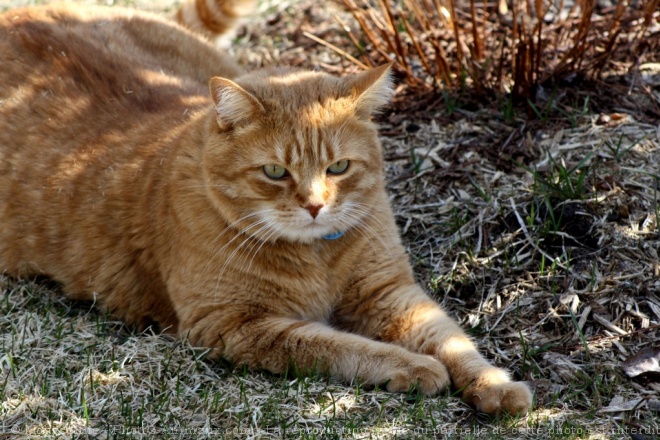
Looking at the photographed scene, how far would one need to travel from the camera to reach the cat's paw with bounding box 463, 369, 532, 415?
10.9 feet

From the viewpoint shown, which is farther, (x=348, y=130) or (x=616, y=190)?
(x=616, y=190)

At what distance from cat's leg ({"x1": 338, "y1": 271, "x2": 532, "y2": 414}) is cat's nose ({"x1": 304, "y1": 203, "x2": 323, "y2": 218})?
0.57m

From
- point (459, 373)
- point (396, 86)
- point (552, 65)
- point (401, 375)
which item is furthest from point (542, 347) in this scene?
point (396, 86)


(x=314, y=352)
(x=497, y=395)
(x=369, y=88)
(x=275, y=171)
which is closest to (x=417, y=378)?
(x=497, y=395)

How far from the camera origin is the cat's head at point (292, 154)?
3.55m

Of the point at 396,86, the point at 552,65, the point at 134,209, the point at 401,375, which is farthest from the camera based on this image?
the point at 396,86

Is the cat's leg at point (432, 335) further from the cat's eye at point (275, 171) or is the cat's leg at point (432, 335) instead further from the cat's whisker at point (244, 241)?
the cat's eye at point (275, 171)

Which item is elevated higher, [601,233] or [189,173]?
[189,173]

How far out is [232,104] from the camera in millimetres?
3525

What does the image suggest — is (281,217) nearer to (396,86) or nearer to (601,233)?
(601,233)

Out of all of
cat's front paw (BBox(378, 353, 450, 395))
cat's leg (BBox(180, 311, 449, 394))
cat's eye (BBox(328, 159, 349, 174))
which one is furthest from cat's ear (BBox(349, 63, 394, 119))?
cat's front paw (BBox(378, 353, 450, 395))

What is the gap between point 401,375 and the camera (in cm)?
345

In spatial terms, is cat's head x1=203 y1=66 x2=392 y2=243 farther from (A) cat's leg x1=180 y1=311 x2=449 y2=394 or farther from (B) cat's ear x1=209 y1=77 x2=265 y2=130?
(A) cat's leg x1=180 y1=311 x2=449 y2=394

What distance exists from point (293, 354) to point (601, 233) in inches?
66.0
